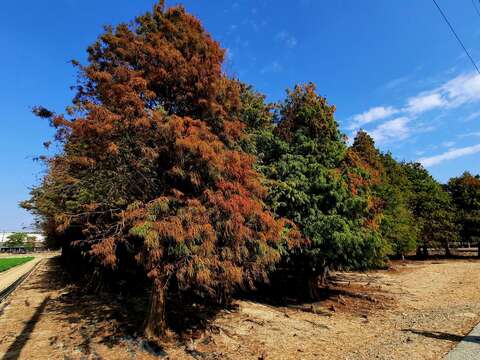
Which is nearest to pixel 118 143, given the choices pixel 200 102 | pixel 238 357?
pixel 200 102

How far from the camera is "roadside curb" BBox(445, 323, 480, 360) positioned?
607 cm

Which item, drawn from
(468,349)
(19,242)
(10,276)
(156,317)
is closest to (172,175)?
(156,317)

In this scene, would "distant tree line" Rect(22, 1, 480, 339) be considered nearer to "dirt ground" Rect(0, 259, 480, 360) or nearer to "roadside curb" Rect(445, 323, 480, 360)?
"dirt ground" Rect(0, 259, 480, 360)

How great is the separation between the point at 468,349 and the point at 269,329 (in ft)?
15.3

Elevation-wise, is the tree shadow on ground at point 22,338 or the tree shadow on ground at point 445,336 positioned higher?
the tree shadow on ground at point 22,338

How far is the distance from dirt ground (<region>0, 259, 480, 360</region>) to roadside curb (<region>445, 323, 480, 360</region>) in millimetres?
188

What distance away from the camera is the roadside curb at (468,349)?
6.07m

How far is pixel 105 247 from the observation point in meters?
6.52

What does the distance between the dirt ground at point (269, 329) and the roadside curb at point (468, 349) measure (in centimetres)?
19

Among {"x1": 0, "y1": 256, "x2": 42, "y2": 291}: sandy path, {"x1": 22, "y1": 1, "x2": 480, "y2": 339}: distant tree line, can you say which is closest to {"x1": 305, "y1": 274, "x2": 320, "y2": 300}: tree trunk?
{"x1": 22, "y1": 1, "x2": 480, "y2": 339}: distant tree line

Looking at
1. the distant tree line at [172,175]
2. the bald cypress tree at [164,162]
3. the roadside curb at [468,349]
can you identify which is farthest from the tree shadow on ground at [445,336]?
the bald cypress tree at [164,162]

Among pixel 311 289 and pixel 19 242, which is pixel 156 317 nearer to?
pixel 311 289

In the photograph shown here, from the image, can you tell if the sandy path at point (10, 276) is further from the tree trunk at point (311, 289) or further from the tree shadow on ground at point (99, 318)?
the tree trunk at point (311, 289)

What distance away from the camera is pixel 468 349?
6516mm
